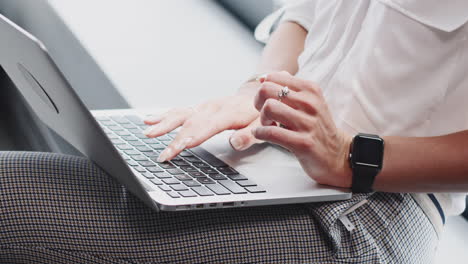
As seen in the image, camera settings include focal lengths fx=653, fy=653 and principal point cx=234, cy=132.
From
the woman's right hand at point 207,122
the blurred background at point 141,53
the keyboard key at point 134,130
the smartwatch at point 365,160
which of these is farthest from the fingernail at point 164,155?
the blurred background at point 141,53

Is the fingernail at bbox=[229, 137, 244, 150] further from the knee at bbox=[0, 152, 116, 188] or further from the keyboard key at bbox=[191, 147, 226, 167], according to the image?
the knee at bbox=[0, 152, 116, 188]

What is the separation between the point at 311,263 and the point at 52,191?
296 mm

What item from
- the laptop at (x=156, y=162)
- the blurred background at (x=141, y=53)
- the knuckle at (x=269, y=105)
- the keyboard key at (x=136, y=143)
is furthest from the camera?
the blurred background at (x=141, y=53)

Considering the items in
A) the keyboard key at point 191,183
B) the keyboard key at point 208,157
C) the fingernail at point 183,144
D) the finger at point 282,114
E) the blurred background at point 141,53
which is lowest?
the blurred background at point 141,53

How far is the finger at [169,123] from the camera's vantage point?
837 mm

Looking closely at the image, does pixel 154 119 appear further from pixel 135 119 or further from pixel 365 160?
pixel 365 160

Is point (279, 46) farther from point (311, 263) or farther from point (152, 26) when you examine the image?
point (152, 26)

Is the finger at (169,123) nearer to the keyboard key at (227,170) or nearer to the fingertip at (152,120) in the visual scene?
the fingertip at (152,120)

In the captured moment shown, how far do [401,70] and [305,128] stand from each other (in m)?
0.16

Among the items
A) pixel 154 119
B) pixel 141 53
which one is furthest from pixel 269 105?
pixel 141 53

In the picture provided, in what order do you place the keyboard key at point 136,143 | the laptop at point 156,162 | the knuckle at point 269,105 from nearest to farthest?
the laptop at point 156,162
the knuckle at point 269,105
the keyboard key at point 136,143

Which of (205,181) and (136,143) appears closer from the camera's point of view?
(205,181)

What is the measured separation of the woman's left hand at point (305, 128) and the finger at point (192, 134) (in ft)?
0.30

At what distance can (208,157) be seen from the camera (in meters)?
0.79
